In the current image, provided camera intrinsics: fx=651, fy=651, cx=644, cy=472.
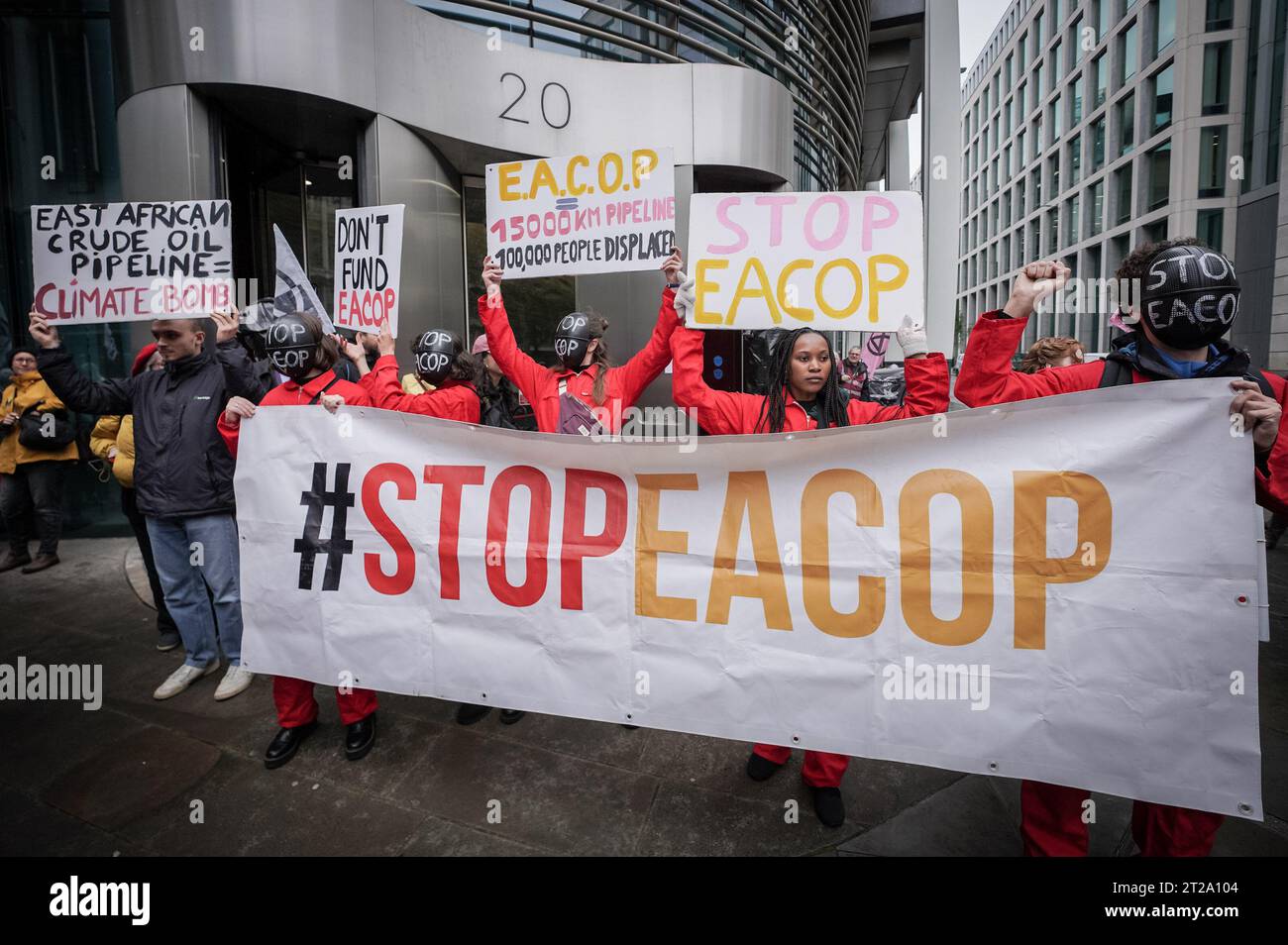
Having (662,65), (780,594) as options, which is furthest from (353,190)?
(780,594)

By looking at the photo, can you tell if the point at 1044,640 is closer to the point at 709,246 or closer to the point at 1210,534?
the point at 1210,534

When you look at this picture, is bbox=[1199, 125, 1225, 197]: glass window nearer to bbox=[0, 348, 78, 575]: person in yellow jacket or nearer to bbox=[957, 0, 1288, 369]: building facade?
bbox=[957, 0, 1288, 369]: building facade

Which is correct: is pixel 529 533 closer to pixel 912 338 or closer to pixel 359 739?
pixel 359 739

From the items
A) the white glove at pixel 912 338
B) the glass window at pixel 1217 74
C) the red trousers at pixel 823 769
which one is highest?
the glass window at pixel 1217 74

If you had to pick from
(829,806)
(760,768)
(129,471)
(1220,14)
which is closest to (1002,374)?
(829,806)

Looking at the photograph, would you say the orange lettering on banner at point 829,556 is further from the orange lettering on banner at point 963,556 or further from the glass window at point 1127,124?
the glass window at point 1127,124

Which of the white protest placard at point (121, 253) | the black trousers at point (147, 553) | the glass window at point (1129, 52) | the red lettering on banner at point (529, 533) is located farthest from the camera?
the glass window at point (1129, 52)

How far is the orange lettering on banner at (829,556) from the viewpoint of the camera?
2260 mm

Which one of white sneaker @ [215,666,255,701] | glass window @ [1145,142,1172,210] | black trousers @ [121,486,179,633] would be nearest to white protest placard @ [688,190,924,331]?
white sneaker @ [215,666,255,701]

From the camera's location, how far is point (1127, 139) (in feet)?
119

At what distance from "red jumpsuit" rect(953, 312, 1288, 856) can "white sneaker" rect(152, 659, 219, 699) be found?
176 inches

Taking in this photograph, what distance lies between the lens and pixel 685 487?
248 centimetres

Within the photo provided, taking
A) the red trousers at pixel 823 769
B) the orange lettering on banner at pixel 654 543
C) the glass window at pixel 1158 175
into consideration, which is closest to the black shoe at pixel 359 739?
the orange lettering on banner at pixel 654 543

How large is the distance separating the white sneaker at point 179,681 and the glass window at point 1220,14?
42.0 metres
